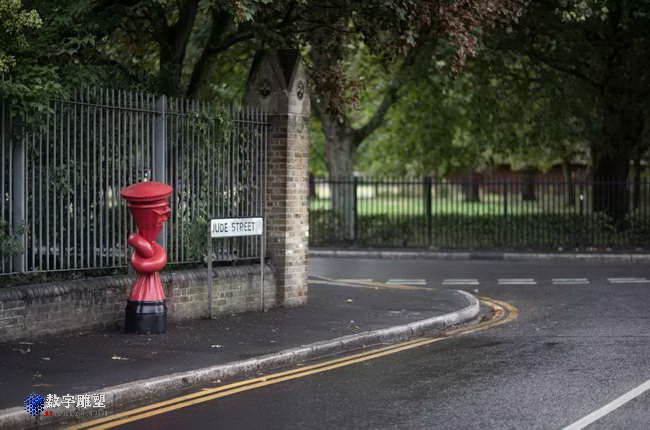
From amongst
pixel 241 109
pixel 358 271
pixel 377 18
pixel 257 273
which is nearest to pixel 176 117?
pixel 241 109

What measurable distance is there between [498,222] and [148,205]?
1750cm

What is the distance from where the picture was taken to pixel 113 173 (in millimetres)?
11797

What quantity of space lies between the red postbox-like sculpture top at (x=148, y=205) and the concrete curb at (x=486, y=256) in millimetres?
14501

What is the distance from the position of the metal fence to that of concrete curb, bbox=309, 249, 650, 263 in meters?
11.7

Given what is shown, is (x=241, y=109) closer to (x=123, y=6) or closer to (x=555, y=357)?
(x=123, y=6)

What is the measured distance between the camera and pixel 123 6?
14938 mm

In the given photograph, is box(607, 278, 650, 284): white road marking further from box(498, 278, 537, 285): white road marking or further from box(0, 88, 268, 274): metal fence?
box(0, 88, 268, 274): metal fence

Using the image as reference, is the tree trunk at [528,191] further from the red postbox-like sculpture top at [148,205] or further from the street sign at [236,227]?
the red postbox-like sculpture top at [148,205]

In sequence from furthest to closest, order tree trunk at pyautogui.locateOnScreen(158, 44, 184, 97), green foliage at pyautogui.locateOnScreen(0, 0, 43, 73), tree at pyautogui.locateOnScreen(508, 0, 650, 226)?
tree at pyautogui.locateOnScreen(508, 0, 650, 226) → tree trunk at pyautogui.locateOnScreen(158, 44, 184, 97) → green foliage at pyautogui.locateOnScreen(0, 0, 43, 73)

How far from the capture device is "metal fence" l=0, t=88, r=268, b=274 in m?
10.8

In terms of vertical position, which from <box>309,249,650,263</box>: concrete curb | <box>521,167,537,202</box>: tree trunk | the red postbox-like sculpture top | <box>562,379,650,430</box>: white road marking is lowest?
<box>562,379,650,430</box>: white road marking

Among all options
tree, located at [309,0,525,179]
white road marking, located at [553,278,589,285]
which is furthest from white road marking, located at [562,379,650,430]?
white road marking, located at [553,278,589,285]

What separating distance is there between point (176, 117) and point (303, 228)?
2679 millimetres

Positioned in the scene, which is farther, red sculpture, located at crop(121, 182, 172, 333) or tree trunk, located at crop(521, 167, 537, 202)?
tree trunk, located at crop(521, 167, 537, 202)
